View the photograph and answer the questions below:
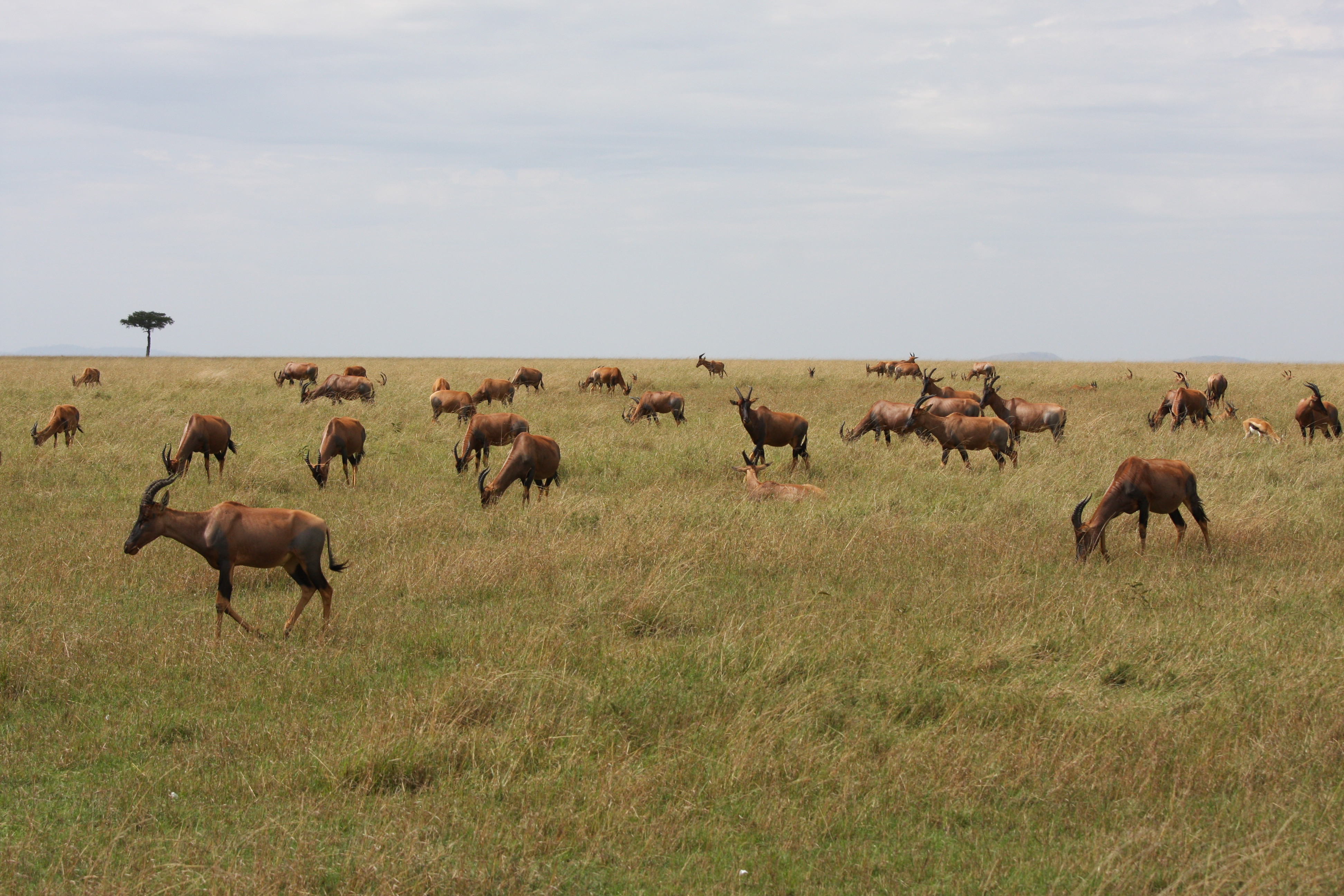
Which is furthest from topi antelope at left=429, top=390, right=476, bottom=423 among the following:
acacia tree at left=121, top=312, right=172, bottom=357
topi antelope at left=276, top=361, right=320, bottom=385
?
acacia tree at left=121, top=312, right=172, bottom=357

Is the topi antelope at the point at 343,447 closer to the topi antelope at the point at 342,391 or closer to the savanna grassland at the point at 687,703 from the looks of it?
the savanna grassland at the point at 687,703

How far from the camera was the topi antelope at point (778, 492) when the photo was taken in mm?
13266

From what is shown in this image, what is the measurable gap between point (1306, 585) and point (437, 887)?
26.7 ft

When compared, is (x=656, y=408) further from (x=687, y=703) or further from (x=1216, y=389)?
(x=687, y=703)

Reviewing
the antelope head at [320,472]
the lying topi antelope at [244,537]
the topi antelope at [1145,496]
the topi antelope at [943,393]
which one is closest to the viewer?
the lying topi antelope at [244,537]

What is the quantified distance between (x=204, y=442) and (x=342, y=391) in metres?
13.8

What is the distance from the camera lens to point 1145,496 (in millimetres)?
10602

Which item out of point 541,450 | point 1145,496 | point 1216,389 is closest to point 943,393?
point 1216,389

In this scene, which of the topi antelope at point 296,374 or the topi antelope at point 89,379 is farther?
the topi antelope at point 296,374

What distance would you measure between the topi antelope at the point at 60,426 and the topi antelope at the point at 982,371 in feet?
101

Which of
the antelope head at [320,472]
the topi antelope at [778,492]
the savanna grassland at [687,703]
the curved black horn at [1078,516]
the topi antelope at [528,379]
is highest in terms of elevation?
the topi antelope at [528,379]

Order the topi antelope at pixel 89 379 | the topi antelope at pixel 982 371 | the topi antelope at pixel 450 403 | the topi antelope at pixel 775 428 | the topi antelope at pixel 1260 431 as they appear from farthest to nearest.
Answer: the topi antelope at pixel 982 371 < the topi antelope at pixel 89 379 < the topi antelope at pixel 450 403 < the topi antelope at pixel 1260 431 < the topi antelope at pixel 775 428

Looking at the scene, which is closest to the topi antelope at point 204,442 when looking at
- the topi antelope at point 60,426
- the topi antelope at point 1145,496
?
the topi antelope at point 60,426

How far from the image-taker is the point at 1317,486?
14602 millimetres
